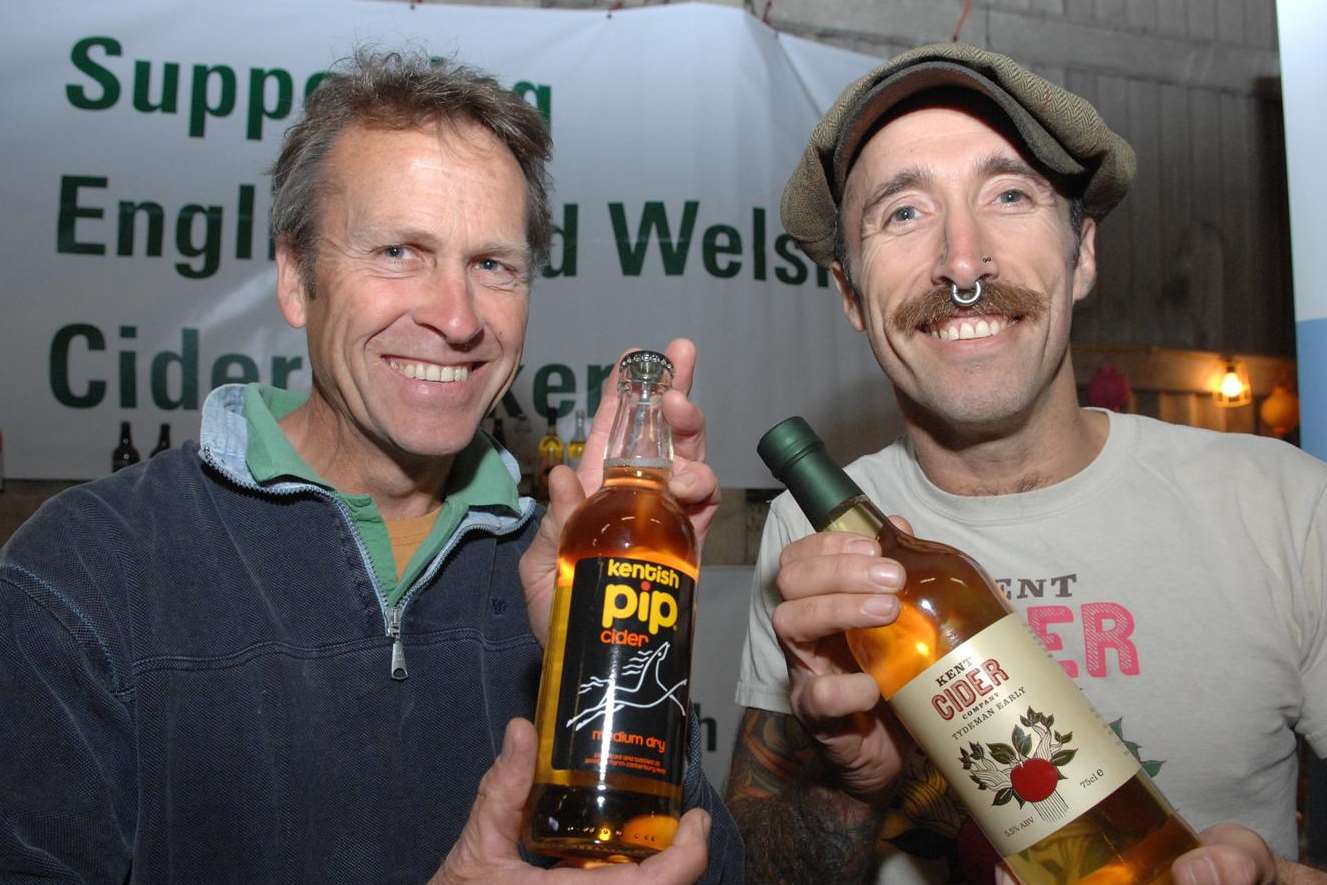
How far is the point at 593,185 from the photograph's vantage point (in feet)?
10.9

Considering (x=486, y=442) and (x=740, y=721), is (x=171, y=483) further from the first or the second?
(x=740, y=721)

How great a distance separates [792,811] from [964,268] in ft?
2.57

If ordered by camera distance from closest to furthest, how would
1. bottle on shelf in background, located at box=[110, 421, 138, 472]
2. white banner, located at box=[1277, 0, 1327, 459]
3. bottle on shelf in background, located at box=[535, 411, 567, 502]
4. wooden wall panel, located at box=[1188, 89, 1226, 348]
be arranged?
1. white banner, located at box=[1277, 0, 1327, 459]
2. bottle on shelf in background, located at box=[110, 421, 138, 472]
3. bottle on shelf in background, located at box=[535, 411, 567, 502]
4. wooden wall panel, located at box=[1188, 89, 1226, 348]

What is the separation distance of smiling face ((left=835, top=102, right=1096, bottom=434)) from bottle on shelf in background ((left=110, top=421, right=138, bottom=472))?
2.49 metres

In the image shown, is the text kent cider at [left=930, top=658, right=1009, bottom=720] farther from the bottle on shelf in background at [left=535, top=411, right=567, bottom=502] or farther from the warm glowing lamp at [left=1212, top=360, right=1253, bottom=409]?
the warm glowing lamp at [left=1212, top=360, right=1253, bottom=409]

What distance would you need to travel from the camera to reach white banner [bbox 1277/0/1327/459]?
178 cm

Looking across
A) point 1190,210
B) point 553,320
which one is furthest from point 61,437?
point 1190,210

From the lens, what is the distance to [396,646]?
1327mm

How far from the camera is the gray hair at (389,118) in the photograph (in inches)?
55.4

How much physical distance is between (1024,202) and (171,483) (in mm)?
1265

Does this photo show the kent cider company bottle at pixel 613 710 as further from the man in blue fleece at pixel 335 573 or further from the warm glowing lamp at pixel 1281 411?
the warm glowing lamp at pixel 1281 411

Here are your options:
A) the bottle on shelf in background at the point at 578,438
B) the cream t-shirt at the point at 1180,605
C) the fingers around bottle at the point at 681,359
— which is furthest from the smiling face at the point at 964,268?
the bottle on shelf in background at the point at 578,438

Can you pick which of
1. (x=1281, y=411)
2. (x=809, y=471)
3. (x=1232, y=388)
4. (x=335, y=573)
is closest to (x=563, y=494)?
(x=809, y=471)

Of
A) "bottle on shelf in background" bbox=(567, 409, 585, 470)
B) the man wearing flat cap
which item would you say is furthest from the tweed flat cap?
"bottle on shelf in background" bbox=(567, 409, 585, 470)
